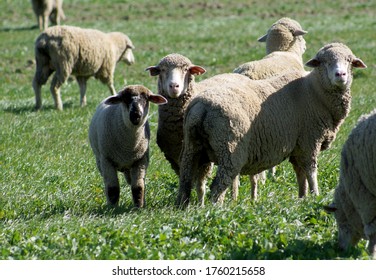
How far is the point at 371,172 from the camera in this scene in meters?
6.89

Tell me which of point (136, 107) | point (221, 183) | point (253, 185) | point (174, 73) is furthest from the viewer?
point (253, 185)

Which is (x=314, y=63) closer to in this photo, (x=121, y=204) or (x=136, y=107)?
(x=136, y=107)

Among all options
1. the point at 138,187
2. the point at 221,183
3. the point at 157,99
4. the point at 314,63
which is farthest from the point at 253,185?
the point at 157,99

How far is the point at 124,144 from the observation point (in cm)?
916

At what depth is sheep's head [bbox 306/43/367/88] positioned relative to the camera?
901 centimetres

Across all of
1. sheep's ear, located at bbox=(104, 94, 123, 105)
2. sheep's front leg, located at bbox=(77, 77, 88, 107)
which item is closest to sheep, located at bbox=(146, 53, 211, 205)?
sheep's ear, located at bbox=(104, 94, 123, 105)

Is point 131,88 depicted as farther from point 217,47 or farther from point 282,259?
point 217,47

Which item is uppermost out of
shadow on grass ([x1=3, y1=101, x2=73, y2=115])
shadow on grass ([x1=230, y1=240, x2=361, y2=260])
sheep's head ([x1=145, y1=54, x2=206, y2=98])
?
sheep's head ([x1=145, y1=54, x2=206, y2=98])

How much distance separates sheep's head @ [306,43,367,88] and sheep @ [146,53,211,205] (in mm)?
1359

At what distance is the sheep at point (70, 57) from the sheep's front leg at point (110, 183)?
7.80 meters

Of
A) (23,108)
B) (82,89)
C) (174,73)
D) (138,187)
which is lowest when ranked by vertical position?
(23,108)

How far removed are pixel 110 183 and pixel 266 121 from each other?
73.6 inches

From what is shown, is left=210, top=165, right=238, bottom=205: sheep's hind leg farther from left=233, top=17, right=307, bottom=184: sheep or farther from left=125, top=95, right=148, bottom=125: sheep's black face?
left=233, top=17, right=307, bottom=184: sheep

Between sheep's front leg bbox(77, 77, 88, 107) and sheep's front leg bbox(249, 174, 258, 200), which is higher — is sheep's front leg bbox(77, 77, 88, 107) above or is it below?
below
